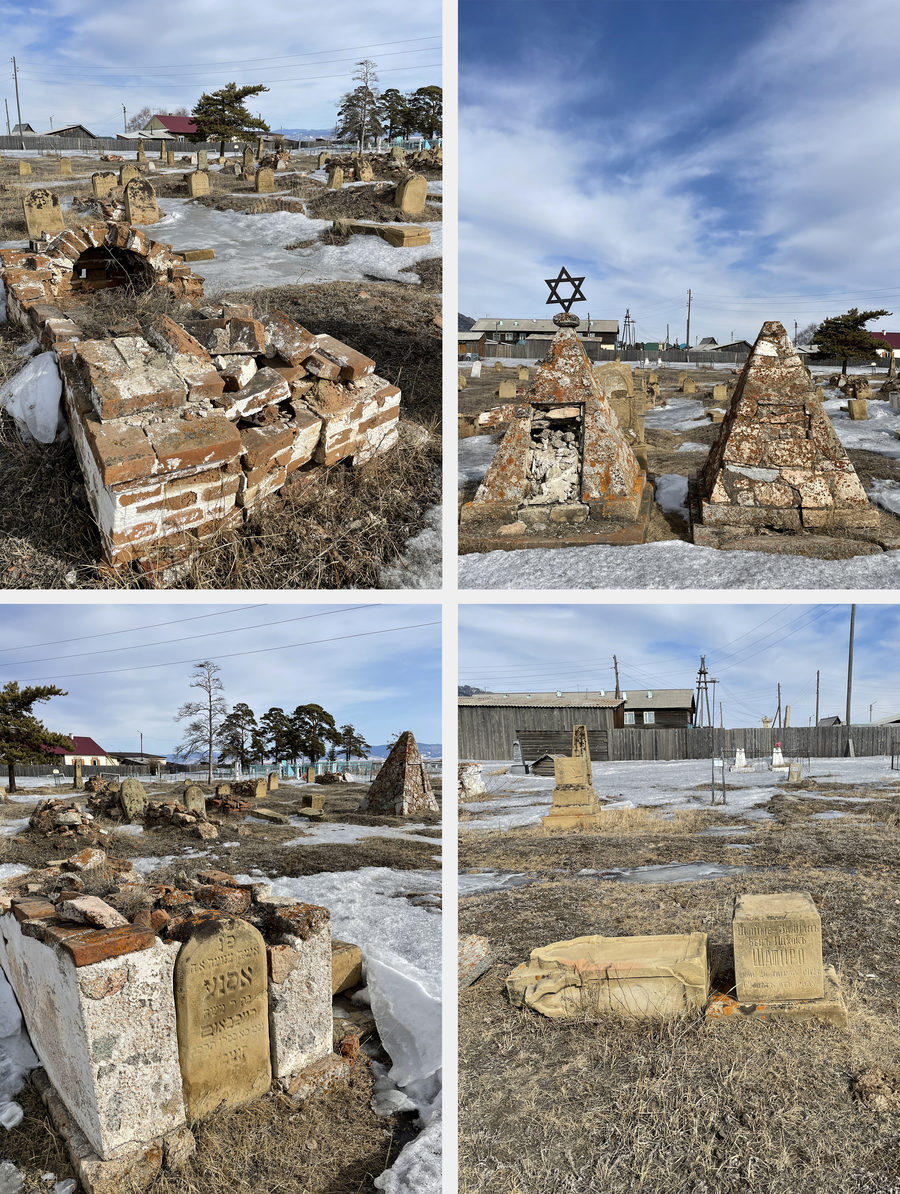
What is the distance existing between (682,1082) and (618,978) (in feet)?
2.86

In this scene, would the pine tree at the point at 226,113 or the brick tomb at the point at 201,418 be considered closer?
the brick tomb at the point at 201,418

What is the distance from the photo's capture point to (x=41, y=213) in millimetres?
12555

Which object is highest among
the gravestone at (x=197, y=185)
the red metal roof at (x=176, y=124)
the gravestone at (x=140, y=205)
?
the red metal roof at (x=176, y=124)

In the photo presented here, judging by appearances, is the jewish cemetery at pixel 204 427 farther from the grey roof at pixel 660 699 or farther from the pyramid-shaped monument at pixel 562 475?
the grey roof at pixel 660 699

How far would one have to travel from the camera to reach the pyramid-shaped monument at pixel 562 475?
5.12 m

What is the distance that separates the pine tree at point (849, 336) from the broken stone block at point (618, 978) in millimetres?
24518

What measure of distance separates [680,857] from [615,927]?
277 cm

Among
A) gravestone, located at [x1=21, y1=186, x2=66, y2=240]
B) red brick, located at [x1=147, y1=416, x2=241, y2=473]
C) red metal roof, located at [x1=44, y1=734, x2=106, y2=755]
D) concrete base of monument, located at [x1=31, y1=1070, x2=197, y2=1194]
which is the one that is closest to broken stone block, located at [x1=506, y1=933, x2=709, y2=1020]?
concrete base of monument, located at [x1=31, y1=1070, x2=197, y2=1194]

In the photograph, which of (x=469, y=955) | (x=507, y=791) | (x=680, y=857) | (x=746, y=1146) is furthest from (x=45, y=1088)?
(x=507, y=791)

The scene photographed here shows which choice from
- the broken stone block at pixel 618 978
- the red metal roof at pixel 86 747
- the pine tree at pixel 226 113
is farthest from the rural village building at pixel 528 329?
the broken stone block at pixel 618 978

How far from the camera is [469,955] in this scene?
550 centimetres

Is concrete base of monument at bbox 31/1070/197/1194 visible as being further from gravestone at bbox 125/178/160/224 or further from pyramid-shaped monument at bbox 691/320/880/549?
gravestone at bbox 125/178/160/224

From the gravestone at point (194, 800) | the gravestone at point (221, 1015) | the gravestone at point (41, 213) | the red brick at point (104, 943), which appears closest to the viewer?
the red brick at point (104, 943)

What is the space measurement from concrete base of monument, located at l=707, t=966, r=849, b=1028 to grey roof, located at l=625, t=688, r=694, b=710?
22.0m
